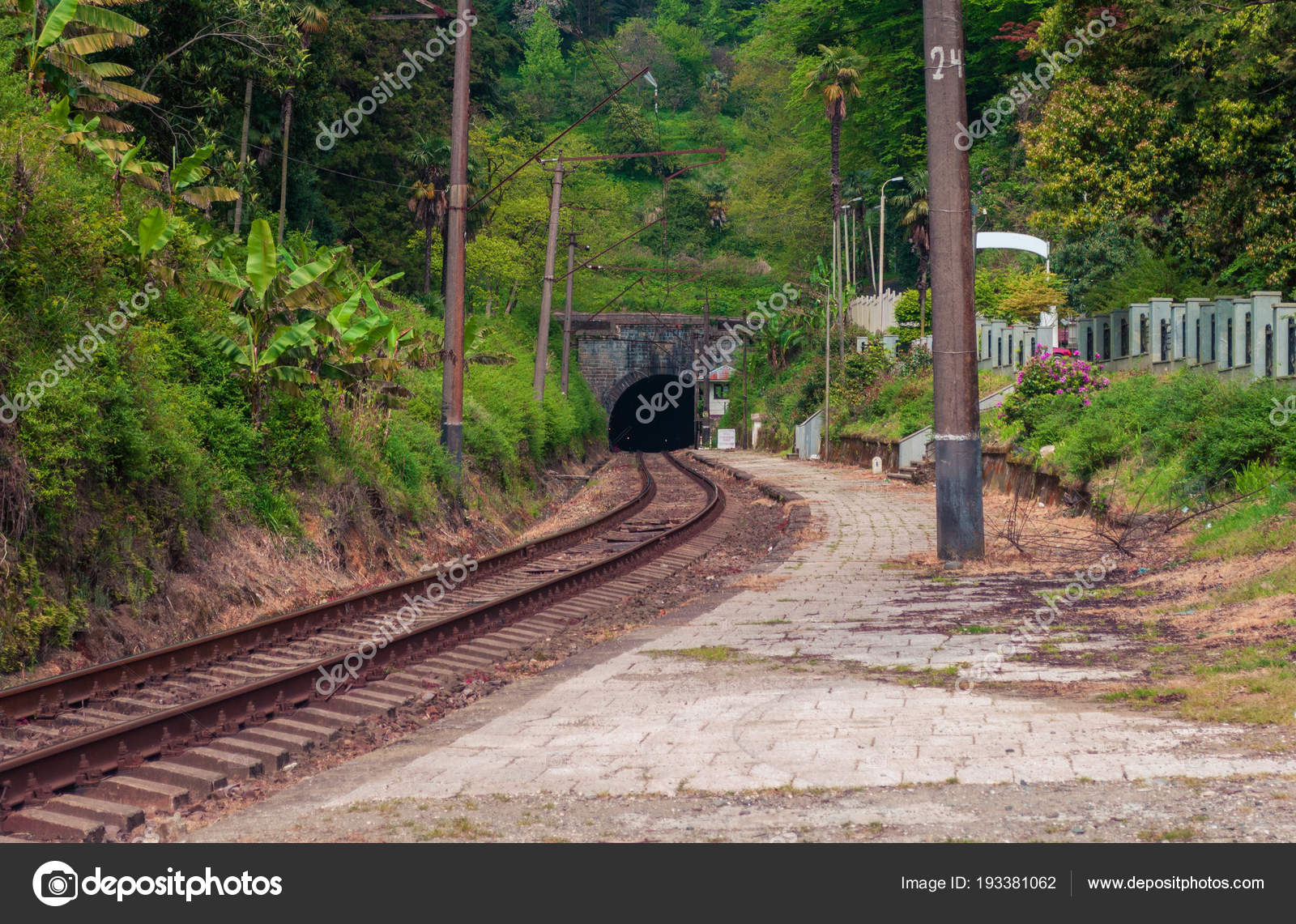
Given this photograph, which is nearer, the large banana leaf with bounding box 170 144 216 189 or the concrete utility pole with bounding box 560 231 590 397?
the large banana leaf with bounding box 170 144 216 189

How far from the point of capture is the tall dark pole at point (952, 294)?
1454cm

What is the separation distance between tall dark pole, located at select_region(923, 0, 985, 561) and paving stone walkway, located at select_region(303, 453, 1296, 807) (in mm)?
3561

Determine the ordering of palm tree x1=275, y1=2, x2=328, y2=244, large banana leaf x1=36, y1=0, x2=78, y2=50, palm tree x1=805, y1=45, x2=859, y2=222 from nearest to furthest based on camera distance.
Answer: large banana leaf x1=36, y1=0, x2=78, y2=50 → palm tree x1=275, y1=2, x2=328, y2=244 → palm tree x1=805, y1=45, x2=859, y2=222

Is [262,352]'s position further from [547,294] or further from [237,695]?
[547,294]

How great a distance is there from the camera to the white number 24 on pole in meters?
14.5

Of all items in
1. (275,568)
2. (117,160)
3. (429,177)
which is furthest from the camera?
(429,177)

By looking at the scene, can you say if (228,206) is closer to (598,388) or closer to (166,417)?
(166,417)

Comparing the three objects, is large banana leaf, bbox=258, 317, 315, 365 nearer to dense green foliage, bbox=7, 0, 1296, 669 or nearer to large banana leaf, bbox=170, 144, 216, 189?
dense green foliage, bbox=7, 0, 1296, 669

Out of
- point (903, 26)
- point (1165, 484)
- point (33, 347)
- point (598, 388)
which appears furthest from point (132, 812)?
point (598, 388)

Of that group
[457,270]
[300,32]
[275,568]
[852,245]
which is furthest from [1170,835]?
[852,245]

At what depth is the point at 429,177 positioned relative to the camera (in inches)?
2153

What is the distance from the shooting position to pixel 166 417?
460 inches
